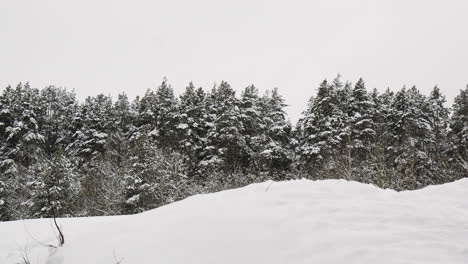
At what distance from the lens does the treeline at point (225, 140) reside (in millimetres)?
16750

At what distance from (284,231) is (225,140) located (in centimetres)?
1998

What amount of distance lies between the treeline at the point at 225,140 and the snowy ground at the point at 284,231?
11100mm

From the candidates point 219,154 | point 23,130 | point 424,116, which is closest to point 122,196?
point 219,154

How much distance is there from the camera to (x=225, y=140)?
22.5 metres

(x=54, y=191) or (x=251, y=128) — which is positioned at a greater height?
(x=251, y=128)

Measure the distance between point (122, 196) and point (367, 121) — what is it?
65.7ft

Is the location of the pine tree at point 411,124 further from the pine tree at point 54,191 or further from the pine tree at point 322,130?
the pine tree at point 54,191

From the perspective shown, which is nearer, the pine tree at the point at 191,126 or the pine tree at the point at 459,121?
the pine tree at the point at 459,121

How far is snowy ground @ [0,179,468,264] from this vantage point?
86.5 inches

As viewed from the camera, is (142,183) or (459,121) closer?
(142,183)

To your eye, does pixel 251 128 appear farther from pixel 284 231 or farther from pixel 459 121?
pixel 284 231

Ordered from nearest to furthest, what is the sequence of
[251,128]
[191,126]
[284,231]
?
[284,231], [251,128], [191,126]

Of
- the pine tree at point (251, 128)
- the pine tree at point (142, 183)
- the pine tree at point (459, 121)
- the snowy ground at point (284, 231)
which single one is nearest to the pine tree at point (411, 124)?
the pine tree at point (459, 121)

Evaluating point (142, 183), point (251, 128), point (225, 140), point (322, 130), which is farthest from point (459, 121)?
point (142, 183)
